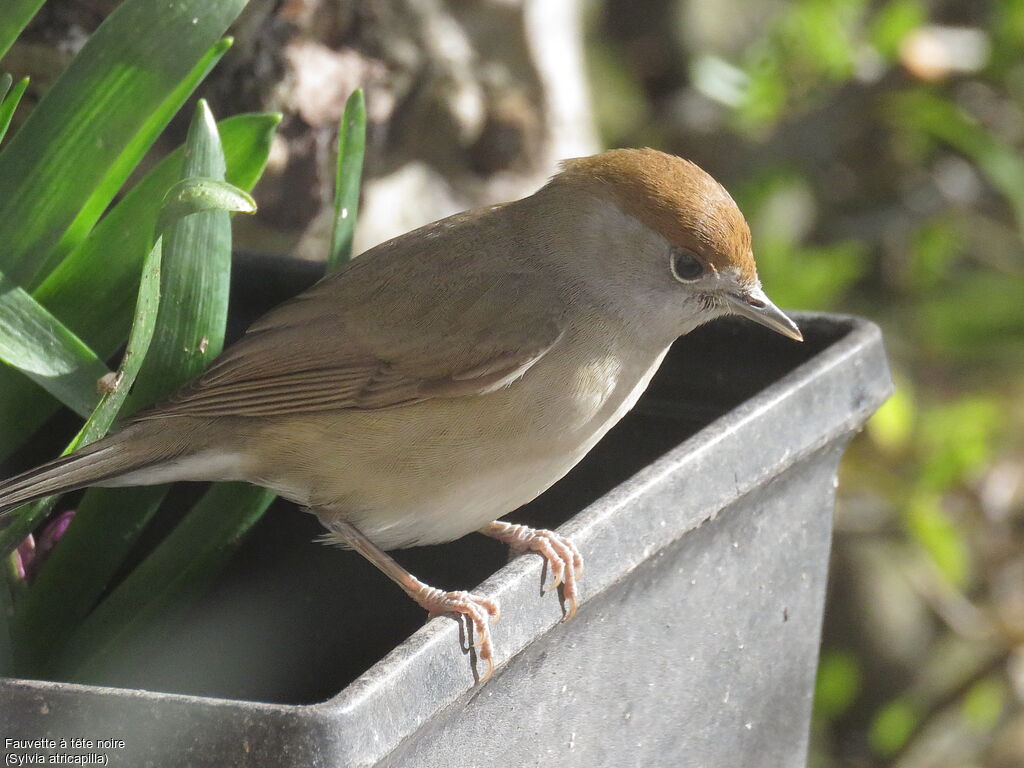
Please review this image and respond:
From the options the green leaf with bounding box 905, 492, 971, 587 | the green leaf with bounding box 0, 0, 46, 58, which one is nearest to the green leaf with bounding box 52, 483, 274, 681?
the green leaf with bounding box 0, 0, 46, 58

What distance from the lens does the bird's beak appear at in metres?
2.41

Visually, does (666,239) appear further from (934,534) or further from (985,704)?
(985,704)

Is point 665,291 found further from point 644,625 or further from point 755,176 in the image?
point 755,176

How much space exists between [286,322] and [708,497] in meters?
0.88

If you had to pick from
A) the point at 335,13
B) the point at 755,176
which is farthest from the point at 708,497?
the point at 755,176

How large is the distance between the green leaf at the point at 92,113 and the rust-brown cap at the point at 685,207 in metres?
0.81

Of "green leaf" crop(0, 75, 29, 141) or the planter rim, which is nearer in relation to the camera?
the planter rim

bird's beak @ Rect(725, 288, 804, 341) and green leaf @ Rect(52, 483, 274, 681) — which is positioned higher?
bird's beak @ Rect(725, 288, 804, 341)

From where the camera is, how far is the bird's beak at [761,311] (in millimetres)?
2414

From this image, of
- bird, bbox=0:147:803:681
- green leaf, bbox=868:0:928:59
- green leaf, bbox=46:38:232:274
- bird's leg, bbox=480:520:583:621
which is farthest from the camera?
green leaf, bbox=868:0:928:59

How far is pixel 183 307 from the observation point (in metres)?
2.15

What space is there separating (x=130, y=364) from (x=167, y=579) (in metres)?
0.50

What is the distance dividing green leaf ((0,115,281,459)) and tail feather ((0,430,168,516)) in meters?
0.19

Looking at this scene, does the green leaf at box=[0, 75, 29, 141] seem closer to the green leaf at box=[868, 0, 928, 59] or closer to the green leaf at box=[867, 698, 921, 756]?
the green leaf at box=[868, 0, 928, 59]
